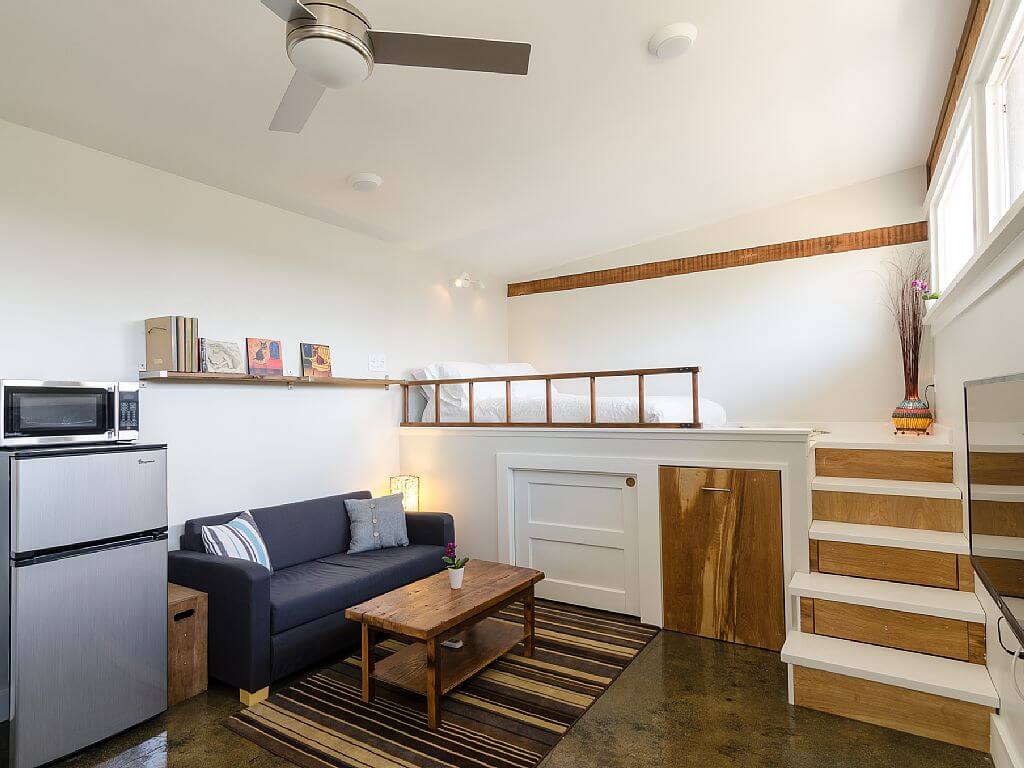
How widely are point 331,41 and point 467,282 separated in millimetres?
3772

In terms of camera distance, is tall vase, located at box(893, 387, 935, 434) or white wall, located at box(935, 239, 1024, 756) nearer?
white wall, located at box(935, 239, 1024, 756)

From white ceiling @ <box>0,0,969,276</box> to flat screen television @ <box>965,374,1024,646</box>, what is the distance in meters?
1.78

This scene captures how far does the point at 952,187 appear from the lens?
3.58 meters

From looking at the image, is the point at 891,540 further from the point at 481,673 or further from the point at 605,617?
the point at 481,673

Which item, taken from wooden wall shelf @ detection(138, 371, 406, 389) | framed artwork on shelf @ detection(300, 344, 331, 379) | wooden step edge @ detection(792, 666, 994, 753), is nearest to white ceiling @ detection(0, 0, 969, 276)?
framed artwork on shelf @ detection(300, 344, 331, 379)

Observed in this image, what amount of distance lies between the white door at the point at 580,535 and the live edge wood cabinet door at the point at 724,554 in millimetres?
260

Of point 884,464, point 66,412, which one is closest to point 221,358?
point 66,412

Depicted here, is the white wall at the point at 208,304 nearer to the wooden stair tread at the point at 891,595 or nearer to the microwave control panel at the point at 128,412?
the microwave control panel at the point at 128,412

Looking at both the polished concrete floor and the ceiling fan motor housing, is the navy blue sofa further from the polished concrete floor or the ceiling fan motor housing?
the ceiling fan motor housing

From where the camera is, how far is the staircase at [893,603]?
237cm

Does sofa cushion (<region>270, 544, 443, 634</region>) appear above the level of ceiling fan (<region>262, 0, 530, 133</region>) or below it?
below

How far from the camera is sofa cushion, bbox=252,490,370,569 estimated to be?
3529 mm

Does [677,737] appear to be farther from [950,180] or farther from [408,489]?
[950,180]

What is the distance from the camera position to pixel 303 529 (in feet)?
12.1
